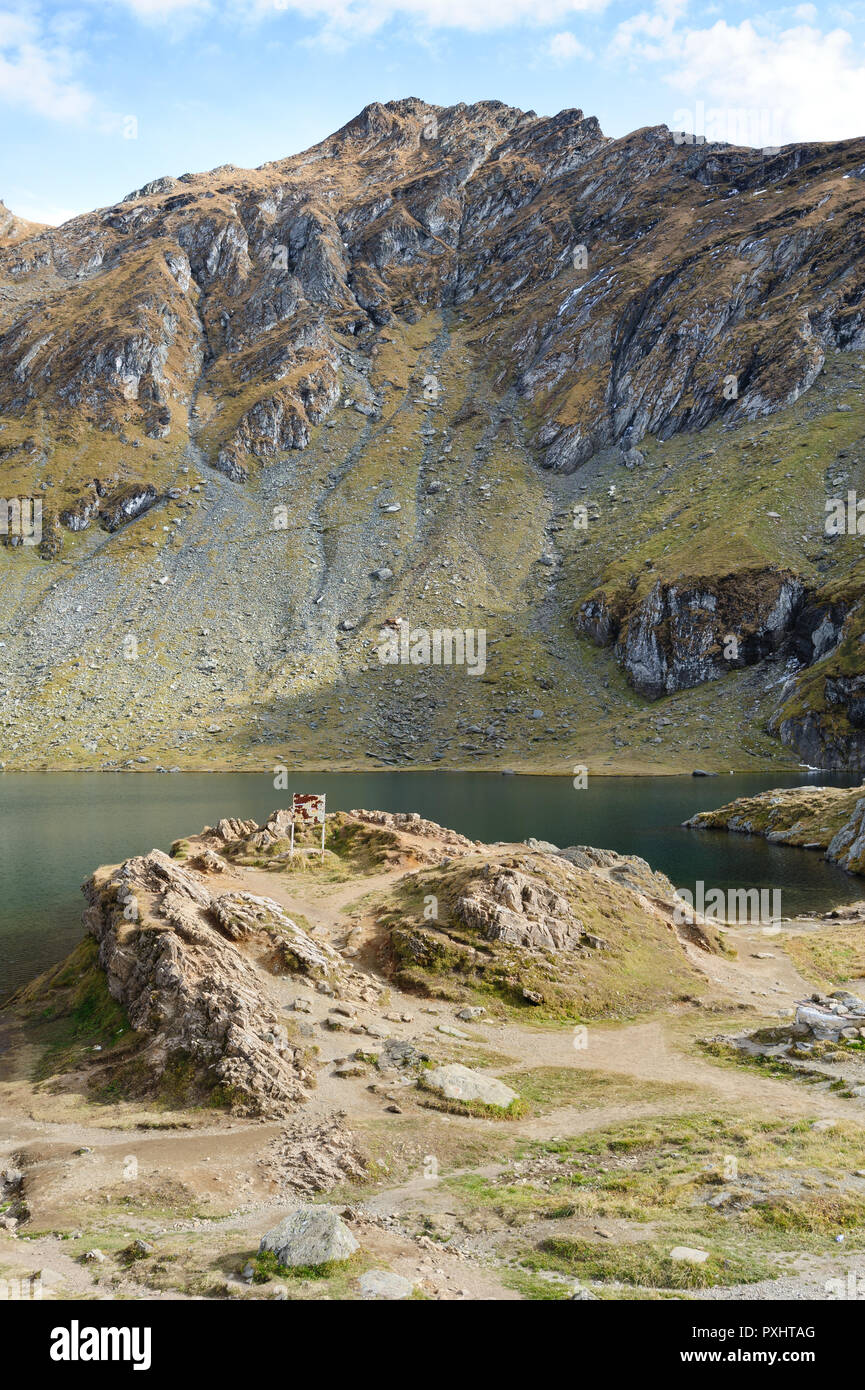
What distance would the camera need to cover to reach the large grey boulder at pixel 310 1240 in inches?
527

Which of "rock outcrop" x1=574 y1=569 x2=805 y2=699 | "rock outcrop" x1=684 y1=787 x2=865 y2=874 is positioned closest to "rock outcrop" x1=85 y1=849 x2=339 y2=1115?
"rock outcrop" x1=684 y1=787 x2=865 y2=874

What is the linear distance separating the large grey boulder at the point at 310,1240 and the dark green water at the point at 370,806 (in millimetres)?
26986

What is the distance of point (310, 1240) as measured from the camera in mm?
13727

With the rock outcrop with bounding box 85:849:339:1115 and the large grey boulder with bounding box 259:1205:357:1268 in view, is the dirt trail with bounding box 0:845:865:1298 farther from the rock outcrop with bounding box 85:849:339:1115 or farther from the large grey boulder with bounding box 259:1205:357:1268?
the rock outcrop with bounding box 85:849:339:1115

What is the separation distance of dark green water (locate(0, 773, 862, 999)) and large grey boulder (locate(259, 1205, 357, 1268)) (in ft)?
88.5

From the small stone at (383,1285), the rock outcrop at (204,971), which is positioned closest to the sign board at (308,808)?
the rock outcrop at (204,971)

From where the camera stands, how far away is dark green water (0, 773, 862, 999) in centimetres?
5084

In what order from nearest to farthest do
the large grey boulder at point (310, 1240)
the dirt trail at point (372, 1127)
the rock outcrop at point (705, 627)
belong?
the large grey boulder at point (310, 1240), the dirt trail at point (372, 1127), the rock outcrop at point (705, 627)

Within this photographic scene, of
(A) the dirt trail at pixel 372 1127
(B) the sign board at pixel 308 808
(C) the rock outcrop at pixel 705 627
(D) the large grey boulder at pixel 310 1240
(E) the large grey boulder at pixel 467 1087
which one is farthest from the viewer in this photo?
(C) the rock outcrop at pixel 705 627

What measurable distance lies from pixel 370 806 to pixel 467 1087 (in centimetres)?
6308

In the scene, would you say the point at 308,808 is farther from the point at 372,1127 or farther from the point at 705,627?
the point at 705,627

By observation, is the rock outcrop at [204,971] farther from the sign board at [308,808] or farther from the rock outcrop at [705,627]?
the rock outcrop at [705,627]

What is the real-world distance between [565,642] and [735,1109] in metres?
145
